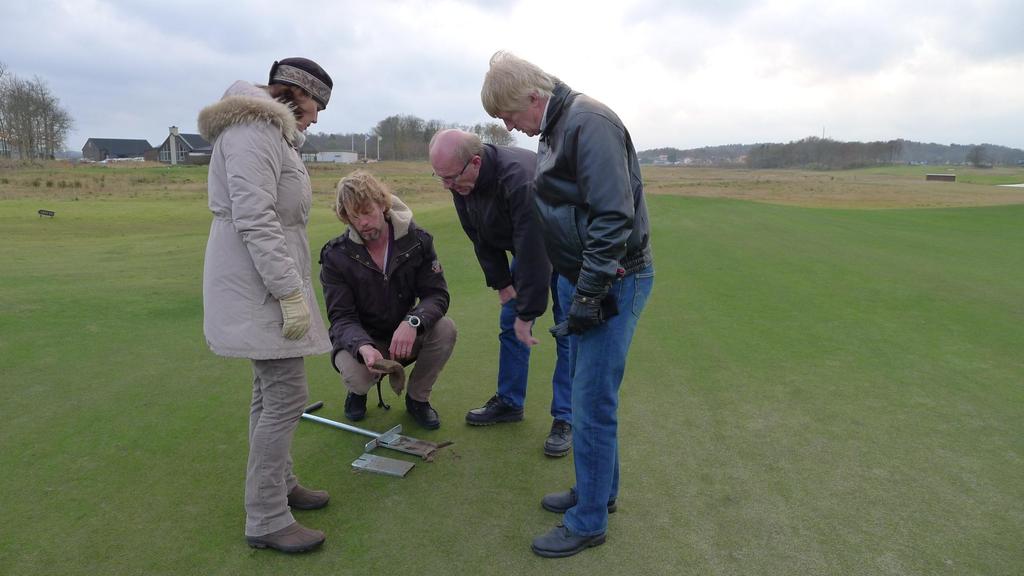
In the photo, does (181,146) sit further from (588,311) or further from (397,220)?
(588,311)

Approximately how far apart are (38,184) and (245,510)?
32.2 m

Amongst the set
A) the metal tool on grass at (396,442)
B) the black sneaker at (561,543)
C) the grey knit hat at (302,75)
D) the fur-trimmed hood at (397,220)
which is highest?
the grey knit hat at (302,75)

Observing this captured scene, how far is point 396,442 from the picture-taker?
3713mm

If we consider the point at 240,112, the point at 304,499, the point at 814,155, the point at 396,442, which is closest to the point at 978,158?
the point at 814,155

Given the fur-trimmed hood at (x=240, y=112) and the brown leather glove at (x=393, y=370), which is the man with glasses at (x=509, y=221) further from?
the fur-trimmed hood at (x=240, y=112)

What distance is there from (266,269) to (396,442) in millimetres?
1512

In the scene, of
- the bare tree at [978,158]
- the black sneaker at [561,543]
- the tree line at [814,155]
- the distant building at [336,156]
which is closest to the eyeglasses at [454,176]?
the black sneaker at [561,543]

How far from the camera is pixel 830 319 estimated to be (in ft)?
20.6

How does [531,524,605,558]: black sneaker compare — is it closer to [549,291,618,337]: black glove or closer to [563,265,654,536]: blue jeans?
[563,265,654,536]: blue jeans

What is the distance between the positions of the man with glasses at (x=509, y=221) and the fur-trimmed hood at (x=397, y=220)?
320 millimetres

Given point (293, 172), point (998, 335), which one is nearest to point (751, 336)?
point (998, 335)

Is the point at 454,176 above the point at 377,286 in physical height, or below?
above

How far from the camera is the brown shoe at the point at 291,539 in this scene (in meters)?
2.70

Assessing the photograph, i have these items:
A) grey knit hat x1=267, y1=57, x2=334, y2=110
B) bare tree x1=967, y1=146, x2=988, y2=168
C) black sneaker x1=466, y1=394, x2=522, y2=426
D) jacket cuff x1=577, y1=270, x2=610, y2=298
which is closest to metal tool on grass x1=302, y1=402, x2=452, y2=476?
black sneaker x1=466, y1=394, x2=522, y2=426
